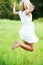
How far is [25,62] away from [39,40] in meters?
0.31

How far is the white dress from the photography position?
22.1 feet

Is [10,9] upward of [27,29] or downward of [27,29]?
upward

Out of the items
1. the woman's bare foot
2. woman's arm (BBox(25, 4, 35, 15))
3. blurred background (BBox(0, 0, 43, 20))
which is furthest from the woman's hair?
the woman's bare foot

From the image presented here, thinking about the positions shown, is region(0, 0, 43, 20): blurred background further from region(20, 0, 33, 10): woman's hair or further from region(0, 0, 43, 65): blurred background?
region(20, 0, 33, 10): woman's hair

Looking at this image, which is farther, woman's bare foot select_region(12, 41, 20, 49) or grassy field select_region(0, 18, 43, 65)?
grassy field select_region(0, 18, 43, 65)

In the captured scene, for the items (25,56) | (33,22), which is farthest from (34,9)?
(25,56)

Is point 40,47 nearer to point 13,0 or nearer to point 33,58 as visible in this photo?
point 33,58

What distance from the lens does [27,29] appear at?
673cm

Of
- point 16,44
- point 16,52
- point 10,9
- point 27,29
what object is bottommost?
point 16,52

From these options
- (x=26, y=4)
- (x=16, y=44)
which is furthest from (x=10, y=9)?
(x=16, y=44)

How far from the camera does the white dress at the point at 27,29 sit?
6723mm

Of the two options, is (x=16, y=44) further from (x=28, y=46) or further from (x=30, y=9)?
(x=30, y=9)

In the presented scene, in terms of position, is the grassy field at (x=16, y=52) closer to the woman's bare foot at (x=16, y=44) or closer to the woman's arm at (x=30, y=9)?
the woman's bare foot at (x=16, y=44)

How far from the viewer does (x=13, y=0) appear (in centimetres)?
692
